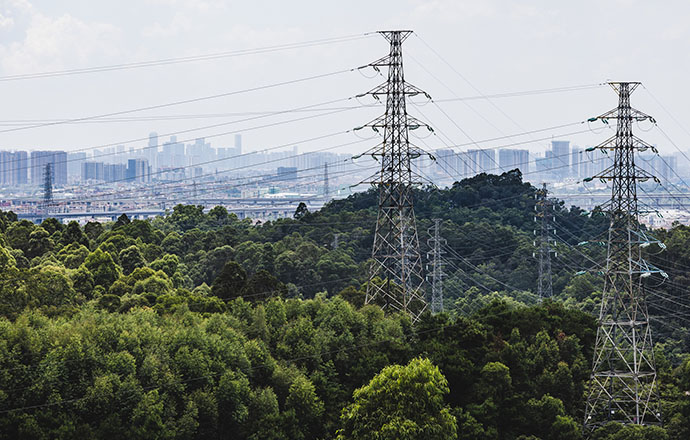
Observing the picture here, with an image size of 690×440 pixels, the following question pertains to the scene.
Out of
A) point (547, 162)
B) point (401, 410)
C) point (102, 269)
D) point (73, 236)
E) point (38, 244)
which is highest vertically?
point (547, 162)

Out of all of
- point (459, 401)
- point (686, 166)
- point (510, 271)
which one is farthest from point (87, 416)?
point (686, 166)

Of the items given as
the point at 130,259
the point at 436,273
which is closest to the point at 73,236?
the point at 130,259

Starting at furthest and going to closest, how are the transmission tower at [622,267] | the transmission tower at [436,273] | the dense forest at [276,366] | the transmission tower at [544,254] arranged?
1. the transmission tower at [544,254]
2. the transmission tower at [436,273]
3. the transmission tower at [622,267]
4. the dense forest at [276,366]

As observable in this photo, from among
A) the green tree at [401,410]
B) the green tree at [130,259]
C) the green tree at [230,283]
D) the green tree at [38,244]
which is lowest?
the green tree at [401,410]

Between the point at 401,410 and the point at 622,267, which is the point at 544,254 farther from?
the point at 401,410

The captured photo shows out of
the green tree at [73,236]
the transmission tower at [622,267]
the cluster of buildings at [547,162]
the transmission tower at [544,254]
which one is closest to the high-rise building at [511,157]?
the cluster of buildings at [547,162]

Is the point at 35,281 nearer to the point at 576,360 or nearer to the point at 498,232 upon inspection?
the point at 576,360

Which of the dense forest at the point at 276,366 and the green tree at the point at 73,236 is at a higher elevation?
the green tree at the point at 73,236

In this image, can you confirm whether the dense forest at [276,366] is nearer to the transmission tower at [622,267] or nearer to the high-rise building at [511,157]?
the transmission tower at [622,267]
